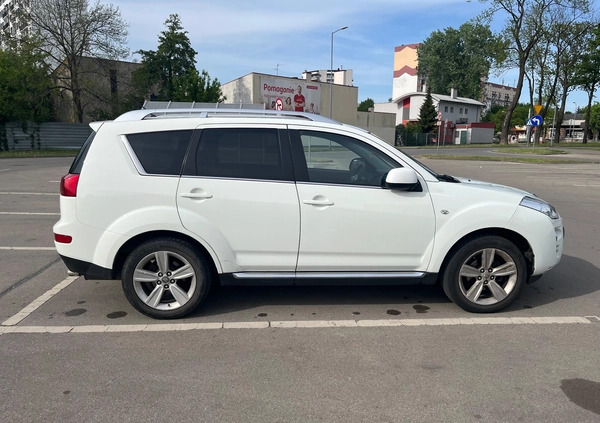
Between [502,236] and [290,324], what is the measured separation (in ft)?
7.03

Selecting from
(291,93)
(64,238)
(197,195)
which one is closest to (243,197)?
(197,195)

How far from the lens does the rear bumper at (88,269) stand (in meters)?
3.87

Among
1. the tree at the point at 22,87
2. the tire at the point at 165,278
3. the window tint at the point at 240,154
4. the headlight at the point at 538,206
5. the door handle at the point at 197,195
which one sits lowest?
the tire at the point at 165,278

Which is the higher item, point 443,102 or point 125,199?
point 443,102

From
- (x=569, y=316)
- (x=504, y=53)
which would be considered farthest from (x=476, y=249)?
(x=504, y=53)

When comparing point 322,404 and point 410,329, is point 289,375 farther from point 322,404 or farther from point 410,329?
point 410,329

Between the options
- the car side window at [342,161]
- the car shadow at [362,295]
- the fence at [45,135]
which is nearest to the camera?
the car side window at [342,161]

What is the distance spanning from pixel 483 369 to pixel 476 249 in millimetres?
1181

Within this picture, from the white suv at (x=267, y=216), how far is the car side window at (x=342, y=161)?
0.04 feet

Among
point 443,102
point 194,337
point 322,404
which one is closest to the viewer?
point 322,404

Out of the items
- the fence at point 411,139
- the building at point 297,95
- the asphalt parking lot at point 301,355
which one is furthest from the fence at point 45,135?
the fence at point 411,139

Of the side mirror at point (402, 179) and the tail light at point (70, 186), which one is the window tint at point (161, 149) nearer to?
the tail light at point (70, 186)

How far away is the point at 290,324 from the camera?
12.9 feet

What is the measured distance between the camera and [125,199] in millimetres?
3764
